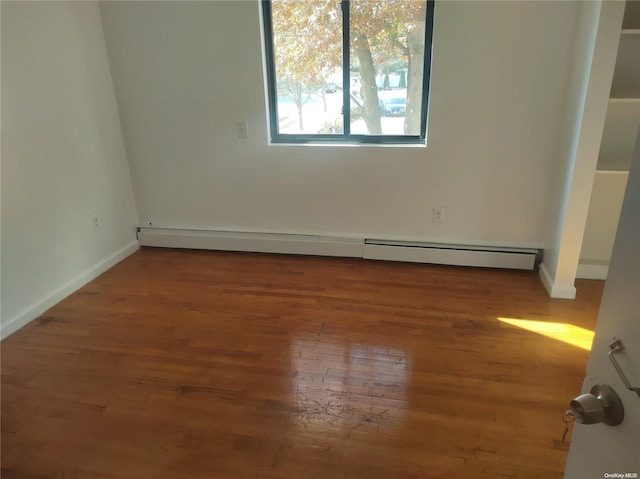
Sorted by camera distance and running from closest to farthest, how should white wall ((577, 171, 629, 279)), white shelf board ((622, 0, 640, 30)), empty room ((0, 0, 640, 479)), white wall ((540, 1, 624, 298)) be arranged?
empty room ((0, 0, 640, 479)) → white wall ((540, 1, 624, 298)) → white shelf board ((622, 0, 640, 30)) → white wall ((577, 171, 629, 279))

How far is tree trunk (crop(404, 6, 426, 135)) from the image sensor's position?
109 inches

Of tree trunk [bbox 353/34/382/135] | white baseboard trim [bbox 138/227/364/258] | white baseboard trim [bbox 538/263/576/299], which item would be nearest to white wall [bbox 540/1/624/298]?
white baseboard trim [bbox 538/263/576/299]

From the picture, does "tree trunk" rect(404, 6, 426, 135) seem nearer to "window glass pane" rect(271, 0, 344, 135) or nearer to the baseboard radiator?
"window glass pane" rect(271, 0, 344, 135)

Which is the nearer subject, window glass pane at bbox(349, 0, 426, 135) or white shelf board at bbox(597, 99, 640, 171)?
white shelf board at bbox(597, 99, 640, 171)

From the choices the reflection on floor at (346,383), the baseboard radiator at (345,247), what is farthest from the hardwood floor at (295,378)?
the baseboard radiator at (345,247)

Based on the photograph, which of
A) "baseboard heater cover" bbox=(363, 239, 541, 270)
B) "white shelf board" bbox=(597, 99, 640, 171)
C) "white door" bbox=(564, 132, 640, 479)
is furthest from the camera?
"baseboard heater cover" bbox=(363, 239, 541, 270)

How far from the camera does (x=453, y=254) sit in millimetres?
3094

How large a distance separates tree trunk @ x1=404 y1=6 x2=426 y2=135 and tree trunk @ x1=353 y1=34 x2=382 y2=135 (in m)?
0.22

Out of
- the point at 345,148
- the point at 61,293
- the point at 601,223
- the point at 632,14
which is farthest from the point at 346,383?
the point at 632,14

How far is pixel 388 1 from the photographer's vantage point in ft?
8.96

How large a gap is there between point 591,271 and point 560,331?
843mm

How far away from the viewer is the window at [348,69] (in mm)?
2777

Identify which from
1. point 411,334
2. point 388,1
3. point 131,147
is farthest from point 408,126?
point 131,147

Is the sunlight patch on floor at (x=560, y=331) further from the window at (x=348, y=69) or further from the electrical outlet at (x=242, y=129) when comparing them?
the electrical outlet at (x=242, y=129)
